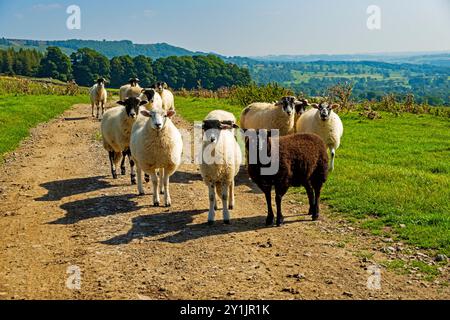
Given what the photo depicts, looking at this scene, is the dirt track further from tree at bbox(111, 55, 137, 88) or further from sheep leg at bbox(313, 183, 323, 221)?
tree at bbox(111, 55, 137, 88)

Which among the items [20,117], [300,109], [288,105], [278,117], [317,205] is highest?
[288,105]

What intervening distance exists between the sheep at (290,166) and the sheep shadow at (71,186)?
4597 millimetres

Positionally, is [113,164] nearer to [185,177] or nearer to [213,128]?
[185,177]

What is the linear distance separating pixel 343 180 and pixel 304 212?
99.1 inches

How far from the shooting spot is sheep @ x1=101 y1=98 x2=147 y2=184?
1189 cm

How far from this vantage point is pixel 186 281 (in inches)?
246

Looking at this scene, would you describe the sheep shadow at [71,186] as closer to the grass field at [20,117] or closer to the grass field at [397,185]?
the grass field at [20,117]

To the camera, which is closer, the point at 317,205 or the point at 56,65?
the point at 317,205

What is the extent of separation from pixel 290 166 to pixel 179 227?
7.82 feet

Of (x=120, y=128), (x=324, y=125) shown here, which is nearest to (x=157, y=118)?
(x=120, y=128)

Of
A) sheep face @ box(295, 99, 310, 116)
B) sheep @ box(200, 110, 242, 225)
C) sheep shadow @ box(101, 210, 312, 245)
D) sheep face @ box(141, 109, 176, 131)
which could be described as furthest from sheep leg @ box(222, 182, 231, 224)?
sheep face @ box(295, 99, 310, 116)

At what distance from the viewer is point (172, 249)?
24.5 feet
